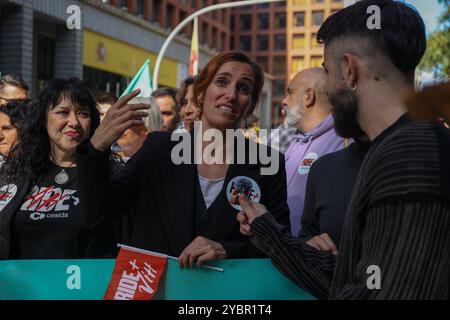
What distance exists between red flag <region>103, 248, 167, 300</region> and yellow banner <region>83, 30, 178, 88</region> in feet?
77.6

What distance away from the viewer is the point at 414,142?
1540 mm

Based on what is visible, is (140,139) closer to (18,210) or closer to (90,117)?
(90,117)

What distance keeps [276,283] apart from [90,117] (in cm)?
177

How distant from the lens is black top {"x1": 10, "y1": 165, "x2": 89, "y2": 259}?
3.32m

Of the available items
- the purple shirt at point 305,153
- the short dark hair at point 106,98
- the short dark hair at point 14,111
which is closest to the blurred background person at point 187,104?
the short dark hair at point 106,98

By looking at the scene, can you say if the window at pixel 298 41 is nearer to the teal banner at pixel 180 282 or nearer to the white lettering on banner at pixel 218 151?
the white lettering on banner at pixel 218 151

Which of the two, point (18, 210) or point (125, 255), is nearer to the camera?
point (125, 255)

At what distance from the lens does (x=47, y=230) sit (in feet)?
10.9

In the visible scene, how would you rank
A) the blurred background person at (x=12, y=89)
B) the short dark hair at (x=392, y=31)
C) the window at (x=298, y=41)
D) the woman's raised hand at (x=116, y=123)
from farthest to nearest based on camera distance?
the window at (x=298, y=41) < the blurred background person at (x=12, y=89) < the woman's raised hand at (x=116, y=123) < the short dark hair at (x=392, y=31)

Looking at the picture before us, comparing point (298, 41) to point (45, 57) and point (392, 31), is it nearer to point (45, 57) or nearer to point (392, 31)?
point (45, 57)

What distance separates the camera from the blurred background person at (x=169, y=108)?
6980 millimetres

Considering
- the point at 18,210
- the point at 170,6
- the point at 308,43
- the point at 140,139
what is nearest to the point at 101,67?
the point at 170,6

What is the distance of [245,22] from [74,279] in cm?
8895

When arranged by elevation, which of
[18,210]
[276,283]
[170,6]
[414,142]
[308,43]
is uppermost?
[308,43]
